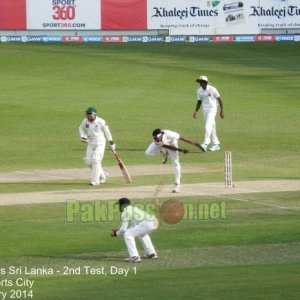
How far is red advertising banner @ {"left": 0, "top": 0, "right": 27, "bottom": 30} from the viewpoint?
57406 mm

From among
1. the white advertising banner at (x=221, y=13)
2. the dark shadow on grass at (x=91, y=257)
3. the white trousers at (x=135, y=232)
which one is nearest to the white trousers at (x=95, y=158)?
the dark shadow on grass at (x=91, y=257)

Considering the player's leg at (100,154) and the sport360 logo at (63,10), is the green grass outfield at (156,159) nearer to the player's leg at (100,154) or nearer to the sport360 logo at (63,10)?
the player's leg at (100,154)

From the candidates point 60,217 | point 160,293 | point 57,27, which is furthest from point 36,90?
point 160,293

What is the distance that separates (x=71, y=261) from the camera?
62.7ft

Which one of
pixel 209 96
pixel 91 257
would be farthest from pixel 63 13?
pixel 91 257

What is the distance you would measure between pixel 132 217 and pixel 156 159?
1345 centimetres

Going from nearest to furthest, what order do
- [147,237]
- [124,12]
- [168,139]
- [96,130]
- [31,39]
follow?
[147,237], [168,139], [96,130], [124,12], [31,39]

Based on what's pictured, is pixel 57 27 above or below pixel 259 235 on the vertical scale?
above

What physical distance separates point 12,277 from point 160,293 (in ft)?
8.42

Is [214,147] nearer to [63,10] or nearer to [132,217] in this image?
[132,217]

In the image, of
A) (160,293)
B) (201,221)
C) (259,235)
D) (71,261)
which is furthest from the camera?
(201,221)

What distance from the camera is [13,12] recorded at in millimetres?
57406

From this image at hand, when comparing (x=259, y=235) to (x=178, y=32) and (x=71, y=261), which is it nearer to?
(x=71, y=261)

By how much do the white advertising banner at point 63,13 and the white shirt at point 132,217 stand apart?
3950 cm
